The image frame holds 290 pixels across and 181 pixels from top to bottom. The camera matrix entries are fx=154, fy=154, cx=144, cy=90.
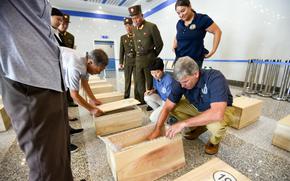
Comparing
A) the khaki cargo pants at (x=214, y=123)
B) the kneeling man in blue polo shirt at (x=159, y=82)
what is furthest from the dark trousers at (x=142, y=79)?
the khaki cargo pants at (x=214, y=123)

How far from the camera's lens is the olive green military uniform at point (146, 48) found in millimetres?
2318

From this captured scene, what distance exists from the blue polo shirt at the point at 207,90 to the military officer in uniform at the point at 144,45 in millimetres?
1155

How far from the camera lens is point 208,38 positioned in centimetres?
450

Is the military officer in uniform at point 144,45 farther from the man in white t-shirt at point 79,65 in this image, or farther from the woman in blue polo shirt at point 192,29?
the man in white t-shirt at point 79,65

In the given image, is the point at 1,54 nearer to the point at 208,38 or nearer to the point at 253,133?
the point at 253,133

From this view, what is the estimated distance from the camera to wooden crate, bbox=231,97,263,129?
65.6 inches

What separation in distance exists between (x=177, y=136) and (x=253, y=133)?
108 centimetres

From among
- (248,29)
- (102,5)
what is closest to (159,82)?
(248,29)

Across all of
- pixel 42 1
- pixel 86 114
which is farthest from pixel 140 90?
pixel 42 1

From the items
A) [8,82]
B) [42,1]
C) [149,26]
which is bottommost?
[8,82]

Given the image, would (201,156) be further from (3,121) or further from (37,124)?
(3,121)

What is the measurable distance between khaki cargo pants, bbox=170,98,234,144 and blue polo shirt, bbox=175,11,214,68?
0.57m

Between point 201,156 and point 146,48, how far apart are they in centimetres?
169

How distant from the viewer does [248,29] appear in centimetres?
348
